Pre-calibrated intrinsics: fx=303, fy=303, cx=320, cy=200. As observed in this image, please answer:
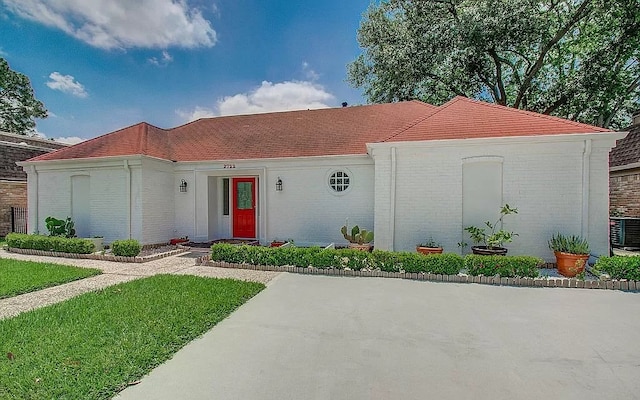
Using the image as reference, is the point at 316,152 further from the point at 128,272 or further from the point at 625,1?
the point at 625,1

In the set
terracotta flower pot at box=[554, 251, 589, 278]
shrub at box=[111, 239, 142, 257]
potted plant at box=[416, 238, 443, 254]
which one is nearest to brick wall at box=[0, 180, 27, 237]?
shrub at box=[111, 239, 142, 257]

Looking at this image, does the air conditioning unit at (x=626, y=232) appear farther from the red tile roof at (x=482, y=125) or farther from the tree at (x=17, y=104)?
the tree at (x=17, y=104)

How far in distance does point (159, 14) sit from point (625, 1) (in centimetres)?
2028

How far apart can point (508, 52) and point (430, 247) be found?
15.8 meters

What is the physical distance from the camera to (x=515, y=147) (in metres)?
8.16

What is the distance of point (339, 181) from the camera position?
426 inches

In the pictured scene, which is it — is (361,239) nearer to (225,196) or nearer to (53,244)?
(225,196)

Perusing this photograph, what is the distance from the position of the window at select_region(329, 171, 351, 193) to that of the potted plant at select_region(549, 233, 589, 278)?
6.09m

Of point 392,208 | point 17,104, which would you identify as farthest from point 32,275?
point 17,104

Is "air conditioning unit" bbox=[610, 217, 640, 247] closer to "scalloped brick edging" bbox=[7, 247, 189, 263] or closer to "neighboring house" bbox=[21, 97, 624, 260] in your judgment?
"neighboring house" bbox=[21, 97, 624, 260]

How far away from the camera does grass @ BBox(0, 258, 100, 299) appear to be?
6180 millimetres

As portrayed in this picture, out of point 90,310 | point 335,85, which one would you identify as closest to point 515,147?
point 90,310

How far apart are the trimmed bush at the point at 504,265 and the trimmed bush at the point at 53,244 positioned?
11170mm

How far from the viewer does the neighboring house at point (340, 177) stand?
26.2ft
